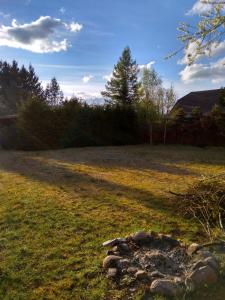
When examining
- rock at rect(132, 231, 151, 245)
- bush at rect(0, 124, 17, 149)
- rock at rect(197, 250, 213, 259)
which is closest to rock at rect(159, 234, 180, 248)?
rock at rect(132, 231, 151, 245)

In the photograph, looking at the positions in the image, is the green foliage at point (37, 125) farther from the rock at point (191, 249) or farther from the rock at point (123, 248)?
the rock at point (191, 249)

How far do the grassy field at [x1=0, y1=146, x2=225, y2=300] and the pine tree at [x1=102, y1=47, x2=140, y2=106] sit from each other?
15143 mm

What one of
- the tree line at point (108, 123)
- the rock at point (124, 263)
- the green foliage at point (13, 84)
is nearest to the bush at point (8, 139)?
the tree line at point (108, 123)

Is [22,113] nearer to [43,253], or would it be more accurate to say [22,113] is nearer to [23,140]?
[23,140]

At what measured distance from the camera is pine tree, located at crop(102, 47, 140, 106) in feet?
76.5

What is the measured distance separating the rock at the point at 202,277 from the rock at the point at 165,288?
0.13 metres

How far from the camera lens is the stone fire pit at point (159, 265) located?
8.44ft

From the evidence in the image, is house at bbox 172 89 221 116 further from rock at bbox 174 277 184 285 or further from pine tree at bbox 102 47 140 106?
rock at bbox 174 277 184 285

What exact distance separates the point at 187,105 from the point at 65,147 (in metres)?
12.2

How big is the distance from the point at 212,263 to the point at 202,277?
0.77ft

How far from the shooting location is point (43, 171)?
8477mm

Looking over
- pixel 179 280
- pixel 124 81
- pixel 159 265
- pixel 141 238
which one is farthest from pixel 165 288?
pixel 124 81

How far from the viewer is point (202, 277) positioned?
2633 millimetres

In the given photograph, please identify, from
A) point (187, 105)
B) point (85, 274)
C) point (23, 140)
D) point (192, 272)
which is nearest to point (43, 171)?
point (85, 274)
